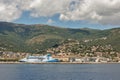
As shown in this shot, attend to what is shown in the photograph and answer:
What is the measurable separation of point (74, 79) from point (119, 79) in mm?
17214

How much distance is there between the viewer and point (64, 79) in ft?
394

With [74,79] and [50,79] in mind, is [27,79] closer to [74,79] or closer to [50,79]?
[50,79]

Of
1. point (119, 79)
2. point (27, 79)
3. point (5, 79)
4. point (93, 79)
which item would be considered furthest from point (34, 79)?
point (119, 79)

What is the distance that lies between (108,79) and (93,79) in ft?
18.4

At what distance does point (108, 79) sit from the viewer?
11781cm

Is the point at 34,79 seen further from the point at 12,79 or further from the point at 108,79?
the point at 108,79

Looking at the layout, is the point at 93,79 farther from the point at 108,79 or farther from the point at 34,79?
the point at 34,79

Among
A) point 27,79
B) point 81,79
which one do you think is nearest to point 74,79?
point 81,79

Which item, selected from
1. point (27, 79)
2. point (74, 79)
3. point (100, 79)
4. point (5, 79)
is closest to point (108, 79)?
point (100, 79)

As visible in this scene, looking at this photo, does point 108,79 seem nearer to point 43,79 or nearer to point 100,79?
point 100,79

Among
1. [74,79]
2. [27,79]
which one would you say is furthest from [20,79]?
[74,79]

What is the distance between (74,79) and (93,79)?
7560 mm

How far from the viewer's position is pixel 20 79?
122062mm

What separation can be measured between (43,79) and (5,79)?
14.6 metres
